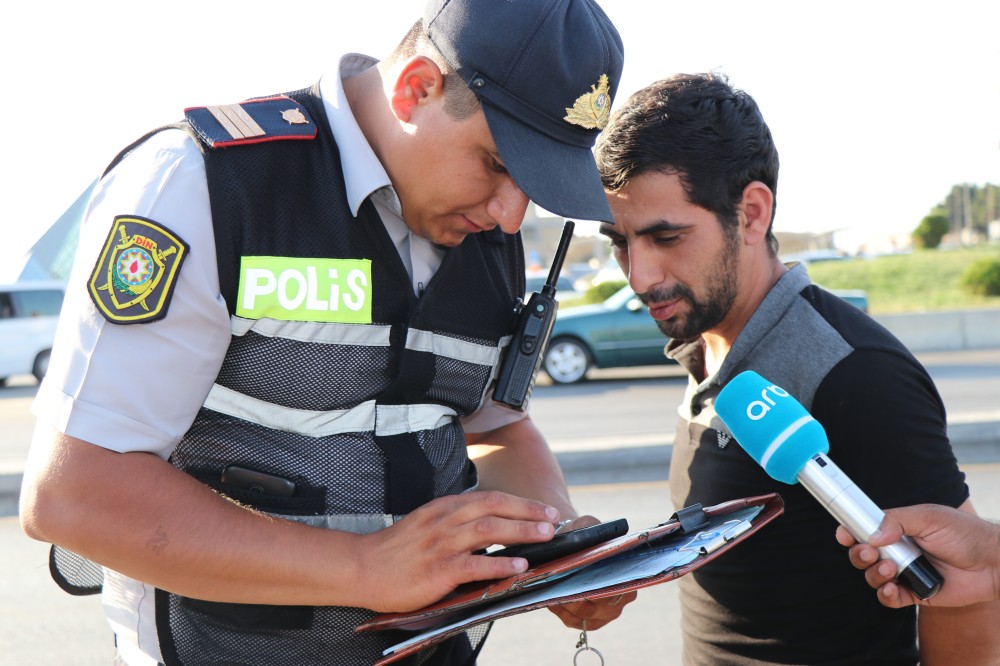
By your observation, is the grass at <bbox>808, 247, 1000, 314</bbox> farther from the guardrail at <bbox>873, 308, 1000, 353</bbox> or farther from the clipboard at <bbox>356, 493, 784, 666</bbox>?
the clipboard at <bbox>356, 493, 784, 666</bbox>

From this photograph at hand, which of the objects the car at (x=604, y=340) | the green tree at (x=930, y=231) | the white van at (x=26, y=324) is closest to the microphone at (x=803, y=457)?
the car at (x=604, y=340)

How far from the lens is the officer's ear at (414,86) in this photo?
5.81ft

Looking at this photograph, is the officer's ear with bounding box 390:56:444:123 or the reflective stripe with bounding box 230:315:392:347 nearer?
the reflective stripe with bounding box 230:315:392:347

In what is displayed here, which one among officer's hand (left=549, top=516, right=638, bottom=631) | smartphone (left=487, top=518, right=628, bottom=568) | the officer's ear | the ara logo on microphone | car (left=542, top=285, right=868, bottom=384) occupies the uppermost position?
the officer's ear

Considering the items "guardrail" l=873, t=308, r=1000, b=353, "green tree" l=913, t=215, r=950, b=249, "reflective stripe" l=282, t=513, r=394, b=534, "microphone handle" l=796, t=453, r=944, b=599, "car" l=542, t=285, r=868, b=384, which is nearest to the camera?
"microphone handle" l=796, t=453, r=944, b=599

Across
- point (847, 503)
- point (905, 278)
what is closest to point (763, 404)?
point (847, 503)

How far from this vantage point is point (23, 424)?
12422 millimetres

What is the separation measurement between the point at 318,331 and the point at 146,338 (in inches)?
12.2

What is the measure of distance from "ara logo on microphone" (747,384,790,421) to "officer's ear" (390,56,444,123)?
80 centimetres

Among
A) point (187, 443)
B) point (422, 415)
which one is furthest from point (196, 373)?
point (422, 415)

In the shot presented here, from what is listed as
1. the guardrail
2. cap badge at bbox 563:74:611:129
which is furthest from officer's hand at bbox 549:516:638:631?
the guardrail

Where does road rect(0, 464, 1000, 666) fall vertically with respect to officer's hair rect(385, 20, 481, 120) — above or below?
below

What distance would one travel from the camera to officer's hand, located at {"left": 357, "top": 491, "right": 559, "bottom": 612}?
1.61 meters

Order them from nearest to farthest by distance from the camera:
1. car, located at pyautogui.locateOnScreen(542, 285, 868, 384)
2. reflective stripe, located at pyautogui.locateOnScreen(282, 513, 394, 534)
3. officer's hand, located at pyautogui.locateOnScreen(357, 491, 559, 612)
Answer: officer's hand, located at pyautogui.locateOnScreen(357, 491, 559, 612) → reflective stripe, located at pyautogui.locateOnScreen(282, 513, 394, 534) → car, located at pyautogui.locateOnScreen(542, 285, 868, 384)
